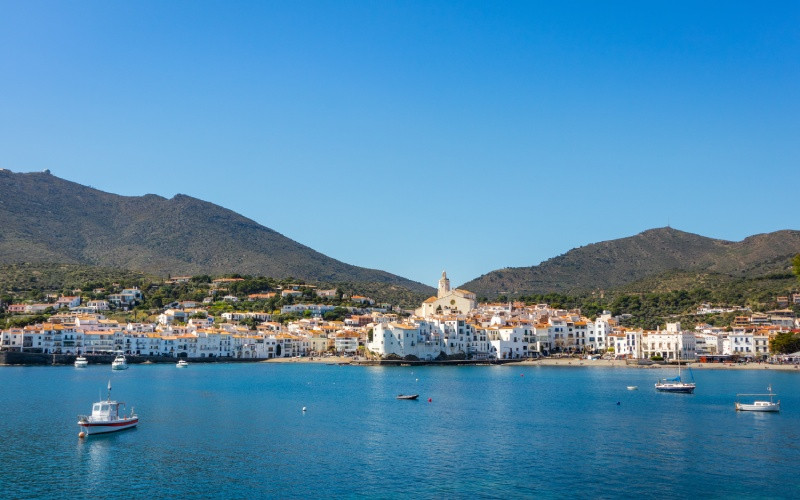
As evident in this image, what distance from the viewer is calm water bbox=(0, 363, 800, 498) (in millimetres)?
22688

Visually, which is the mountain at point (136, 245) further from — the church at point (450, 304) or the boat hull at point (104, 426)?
the boat hull at point (104, 426)

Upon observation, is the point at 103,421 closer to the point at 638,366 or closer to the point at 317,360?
the point at 638,366

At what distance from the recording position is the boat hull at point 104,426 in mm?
30703

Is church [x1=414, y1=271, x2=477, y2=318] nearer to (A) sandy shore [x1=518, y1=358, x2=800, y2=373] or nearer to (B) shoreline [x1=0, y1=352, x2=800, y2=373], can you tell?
(B) shoreline [x1=0, y1=352, x2=800, y2=373]

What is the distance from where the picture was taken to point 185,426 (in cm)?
3334

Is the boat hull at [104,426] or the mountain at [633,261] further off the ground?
the mountain at [633,261]

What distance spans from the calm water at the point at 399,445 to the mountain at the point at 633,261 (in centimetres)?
10150

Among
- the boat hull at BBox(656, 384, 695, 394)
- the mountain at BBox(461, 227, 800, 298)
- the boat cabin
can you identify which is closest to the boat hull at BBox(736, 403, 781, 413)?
the boat hull at BBox(656, 384, 695, 394)

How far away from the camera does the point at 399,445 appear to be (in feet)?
96.6

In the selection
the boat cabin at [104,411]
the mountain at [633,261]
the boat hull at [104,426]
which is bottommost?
the boat hull at [104,426]

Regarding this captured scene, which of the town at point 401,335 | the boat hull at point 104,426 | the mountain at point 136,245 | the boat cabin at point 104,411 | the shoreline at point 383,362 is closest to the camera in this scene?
the boat hull at point 104,426

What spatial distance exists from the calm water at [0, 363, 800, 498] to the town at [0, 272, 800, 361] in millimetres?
34498

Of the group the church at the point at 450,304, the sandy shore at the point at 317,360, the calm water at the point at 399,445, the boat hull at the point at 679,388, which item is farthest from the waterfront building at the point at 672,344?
the sandy shore at the point at 317,360

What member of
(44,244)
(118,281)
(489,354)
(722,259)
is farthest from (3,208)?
(722,259)
